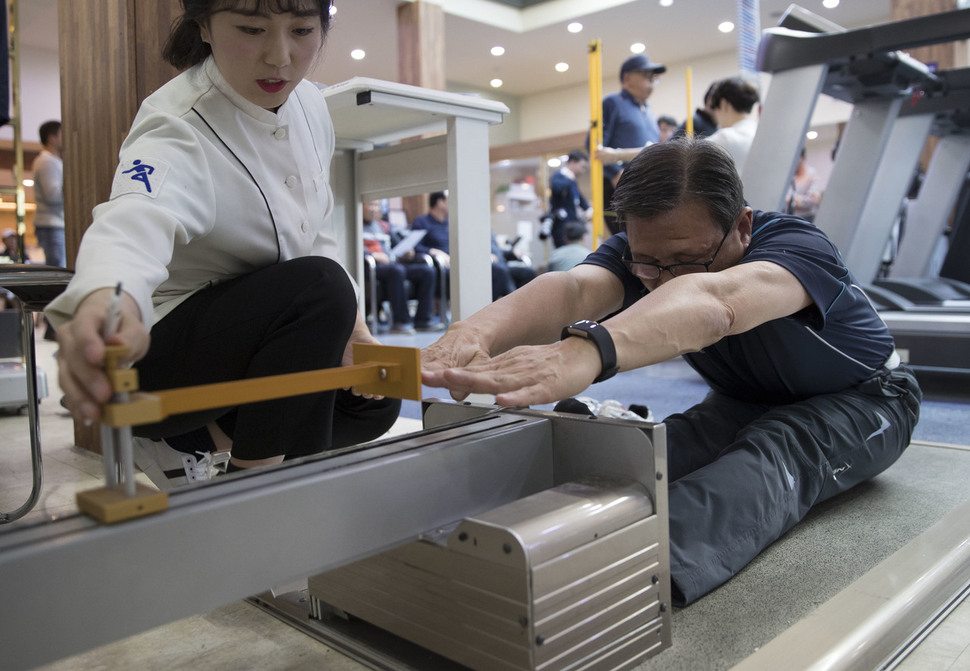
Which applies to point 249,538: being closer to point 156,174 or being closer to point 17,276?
point 156,174

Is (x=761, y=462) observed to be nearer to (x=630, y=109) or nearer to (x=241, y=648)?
(x=241, y=648)

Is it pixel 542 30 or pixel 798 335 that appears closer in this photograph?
pixel 798 335

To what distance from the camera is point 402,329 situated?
572 cm

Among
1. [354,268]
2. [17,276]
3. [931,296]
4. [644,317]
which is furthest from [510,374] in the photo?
[931,296]

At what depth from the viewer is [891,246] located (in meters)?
5.62

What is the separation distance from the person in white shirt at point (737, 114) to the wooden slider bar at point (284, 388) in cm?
271

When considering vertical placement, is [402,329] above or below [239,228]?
below

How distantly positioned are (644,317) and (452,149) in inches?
36.1

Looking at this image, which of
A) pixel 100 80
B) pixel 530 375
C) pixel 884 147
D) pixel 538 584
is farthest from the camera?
pixel 884 147

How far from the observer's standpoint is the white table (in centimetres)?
165

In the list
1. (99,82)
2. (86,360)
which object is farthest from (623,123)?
Answer: (86,360)

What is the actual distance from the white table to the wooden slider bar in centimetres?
90

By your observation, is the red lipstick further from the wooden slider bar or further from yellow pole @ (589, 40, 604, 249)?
yellow pole @ (589, 40, 604, 249)

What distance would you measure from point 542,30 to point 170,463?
8.87m
